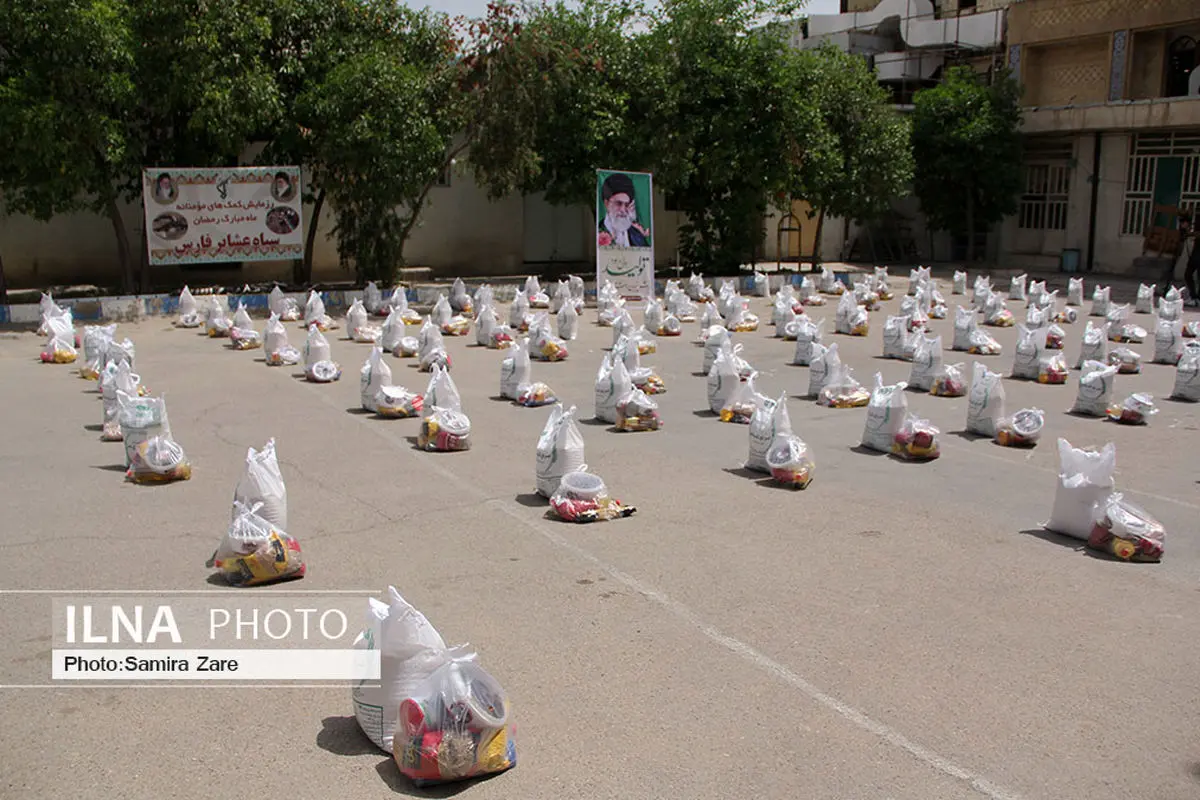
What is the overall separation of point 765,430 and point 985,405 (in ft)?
8.66

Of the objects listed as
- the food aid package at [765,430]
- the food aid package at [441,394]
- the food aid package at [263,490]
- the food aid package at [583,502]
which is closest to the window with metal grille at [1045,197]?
the food aid package at [765,430]

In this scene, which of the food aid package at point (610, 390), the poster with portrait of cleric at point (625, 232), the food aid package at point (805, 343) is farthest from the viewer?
the poster with portrait of cleric at point (625, 232)

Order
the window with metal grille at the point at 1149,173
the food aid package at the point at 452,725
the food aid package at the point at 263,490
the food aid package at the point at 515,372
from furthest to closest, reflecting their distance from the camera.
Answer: the window with metal grille at the point at 1149,173
the food aid package at the point at 515,372
the food aid package at the point at 263,490
the food aid package at the point at 452,725

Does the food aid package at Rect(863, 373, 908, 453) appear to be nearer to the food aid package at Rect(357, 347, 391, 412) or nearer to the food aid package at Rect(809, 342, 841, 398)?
the food aid package at Rect(809, 342, 841, 398)

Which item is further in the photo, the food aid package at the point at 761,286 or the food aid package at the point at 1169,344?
the food aid package at the point at 761,286

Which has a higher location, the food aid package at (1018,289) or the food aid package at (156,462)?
the food aid package at (1018,289)

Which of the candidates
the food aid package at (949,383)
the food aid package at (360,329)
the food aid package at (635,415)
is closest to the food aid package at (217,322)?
the food aid package at (360,329)


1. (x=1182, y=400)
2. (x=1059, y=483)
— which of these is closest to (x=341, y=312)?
(x=1182, y=400)

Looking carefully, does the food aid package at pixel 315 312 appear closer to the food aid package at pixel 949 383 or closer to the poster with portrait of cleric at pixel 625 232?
the poster with portrait of cleric at pixel 625 232

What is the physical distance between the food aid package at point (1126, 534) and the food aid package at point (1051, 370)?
20.5 feet

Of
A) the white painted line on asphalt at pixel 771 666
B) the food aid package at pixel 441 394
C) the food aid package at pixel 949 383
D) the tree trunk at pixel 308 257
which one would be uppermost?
the tree trunk at pixel 308 257

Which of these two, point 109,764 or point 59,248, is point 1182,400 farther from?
point 59,248

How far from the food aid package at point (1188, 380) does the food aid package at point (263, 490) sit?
9804mm

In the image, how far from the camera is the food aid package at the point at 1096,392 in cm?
1085
